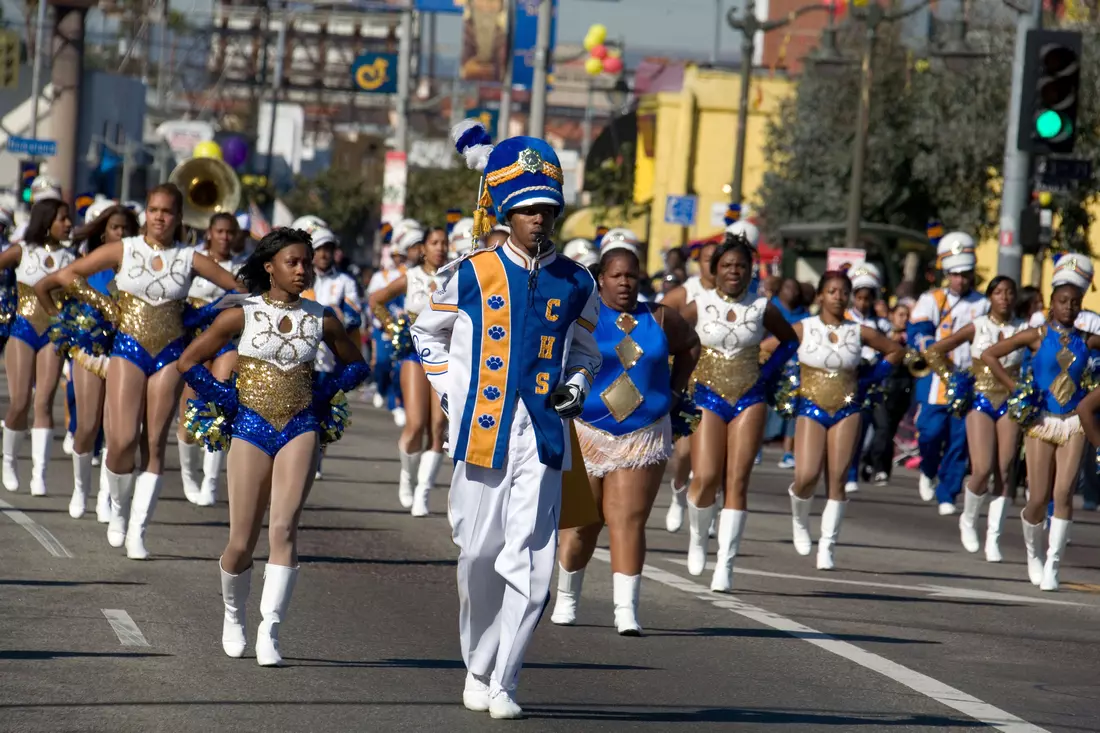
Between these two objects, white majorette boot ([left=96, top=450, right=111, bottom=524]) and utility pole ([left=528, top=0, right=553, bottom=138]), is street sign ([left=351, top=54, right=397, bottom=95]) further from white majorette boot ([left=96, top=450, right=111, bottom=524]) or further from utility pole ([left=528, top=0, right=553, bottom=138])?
white majorette boot ([left=96, top=450, right=111, bottom=524])

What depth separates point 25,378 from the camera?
1520 cm

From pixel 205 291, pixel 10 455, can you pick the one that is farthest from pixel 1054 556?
pixel 10 455

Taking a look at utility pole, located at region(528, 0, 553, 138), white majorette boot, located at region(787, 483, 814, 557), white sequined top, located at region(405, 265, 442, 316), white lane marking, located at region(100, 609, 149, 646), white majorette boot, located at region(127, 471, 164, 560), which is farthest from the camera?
utility pole, located at region(528, 0, 553, 138)

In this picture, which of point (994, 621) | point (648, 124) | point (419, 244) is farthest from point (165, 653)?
point (648, 124)

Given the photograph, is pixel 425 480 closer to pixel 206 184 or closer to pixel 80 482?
pixel 80 482

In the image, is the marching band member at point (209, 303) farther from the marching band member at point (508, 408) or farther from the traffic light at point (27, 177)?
the traffic light at point (27, 177)

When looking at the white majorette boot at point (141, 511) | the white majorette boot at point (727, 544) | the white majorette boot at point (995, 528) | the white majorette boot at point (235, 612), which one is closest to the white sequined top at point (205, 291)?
the white majorette boot at point (141, 511)

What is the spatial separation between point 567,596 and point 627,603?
39cm

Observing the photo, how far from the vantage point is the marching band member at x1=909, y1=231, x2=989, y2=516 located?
1866 cm

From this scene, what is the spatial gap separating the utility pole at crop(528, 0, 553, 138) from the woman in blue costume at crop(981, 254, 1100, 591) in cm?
2188

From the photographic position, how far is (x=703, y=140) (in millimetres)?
59625

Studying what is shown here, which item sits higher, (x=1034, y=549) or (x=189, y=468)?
(x=1034, y=549)

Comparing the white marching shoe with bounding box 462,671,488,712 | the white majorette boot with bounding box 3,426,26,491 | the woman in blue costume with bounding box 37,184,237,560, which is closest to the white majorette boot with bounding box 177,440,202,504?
the white majorette boot with bounding box 3,426,26,491

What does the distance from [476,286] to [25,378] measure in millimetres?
8113
